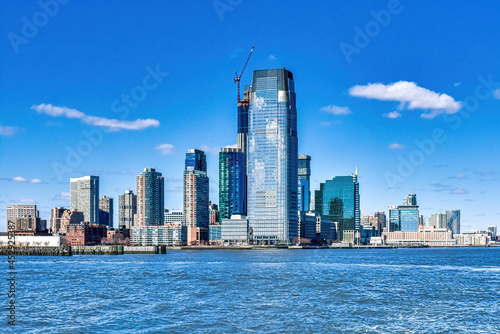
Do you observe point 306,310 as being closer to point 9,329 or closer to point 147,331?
point 147,331

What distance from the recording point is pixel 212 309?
2162 inches

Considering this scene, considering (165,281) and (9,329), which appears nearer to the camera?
(9,329)

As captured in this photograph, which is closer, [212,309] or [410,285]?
[212,309]

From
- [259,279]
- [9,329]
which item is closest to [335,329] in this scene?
[9,329]

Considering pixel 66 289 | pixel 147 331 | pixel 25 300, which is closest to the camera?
pixel 147 331

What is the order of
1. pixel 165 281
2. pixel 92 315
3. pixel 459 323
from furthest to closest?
1. pixel 165 281
2. pixel 92 315
3. pixel 459 323

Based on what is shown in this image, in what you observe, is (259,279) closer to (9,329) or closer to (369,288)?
(369,288)

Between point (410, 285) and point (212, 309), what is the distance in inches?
1376

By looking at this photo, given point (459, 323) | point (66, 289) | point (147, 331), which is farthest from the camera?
point (66, 289)

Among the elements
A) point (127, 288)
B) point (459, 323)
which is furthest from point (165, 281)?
point (459, 323)

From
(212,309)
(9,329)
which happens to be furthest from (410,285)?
(9,329)

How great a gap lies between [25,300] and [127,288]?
14989 millimetres

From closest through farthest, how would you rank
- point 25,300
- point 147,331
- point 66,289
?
1. point 147,331
2. point 25,300
3. point 66,289

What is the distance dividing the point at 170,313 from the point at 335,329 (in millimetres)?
15877
